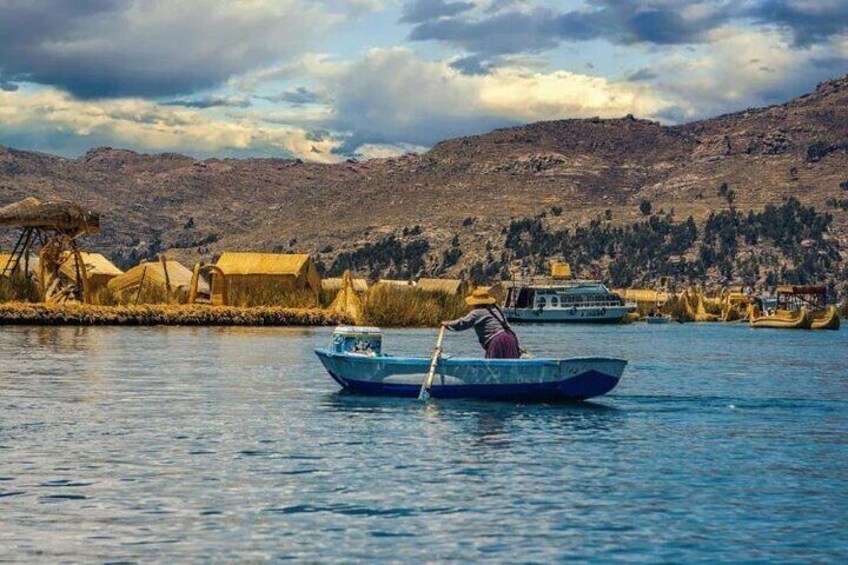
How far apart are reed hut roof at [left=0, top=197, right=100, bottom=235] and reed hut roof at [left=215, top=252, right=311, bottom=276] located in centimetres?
1325

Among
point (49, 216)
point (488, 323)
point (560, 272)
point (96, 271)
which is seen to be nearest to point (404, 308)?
point (49, 216)

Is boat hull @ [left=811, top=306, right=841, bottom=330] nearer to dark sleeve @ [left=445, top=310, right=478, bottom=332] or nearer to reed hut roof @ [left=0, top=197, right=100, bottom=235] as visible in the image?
reed hut roof @ [left=0, top=197, right=100, bottom=235]

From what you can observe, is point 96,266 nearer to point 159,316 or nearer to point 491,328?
point 159,316

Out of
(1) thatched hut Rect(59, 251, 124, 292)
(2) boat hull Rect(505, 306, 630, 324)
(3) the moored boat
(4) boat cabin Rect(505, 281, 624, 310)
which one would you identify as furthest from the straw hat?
(4) boat cabin Rect(505, 281, 624, 310)

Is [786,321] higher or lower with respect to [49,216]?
lower

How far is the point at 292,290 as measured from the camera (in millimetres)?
75625

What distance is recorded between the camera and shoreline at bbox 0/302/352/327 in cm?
5938

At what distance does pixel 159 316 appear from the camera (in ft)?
209

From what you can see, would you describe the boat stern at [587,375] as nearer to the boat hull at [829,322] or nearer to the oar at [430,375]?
the oar at [430,375]

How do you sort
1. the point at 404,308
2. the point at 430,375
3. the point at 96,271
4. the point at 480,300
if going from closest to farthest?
the point at 430,375
the point at 480,300
the point at 404,308
the point at 96,271

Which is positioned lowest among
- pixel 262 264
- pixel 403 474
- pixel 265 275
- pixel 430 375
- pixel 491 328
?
pixel 403 474

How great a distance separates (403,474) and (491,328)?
9.93 m

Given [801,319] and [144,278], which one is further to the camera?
[801,319]

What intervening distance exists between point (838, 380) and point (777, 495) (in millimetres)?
24333
